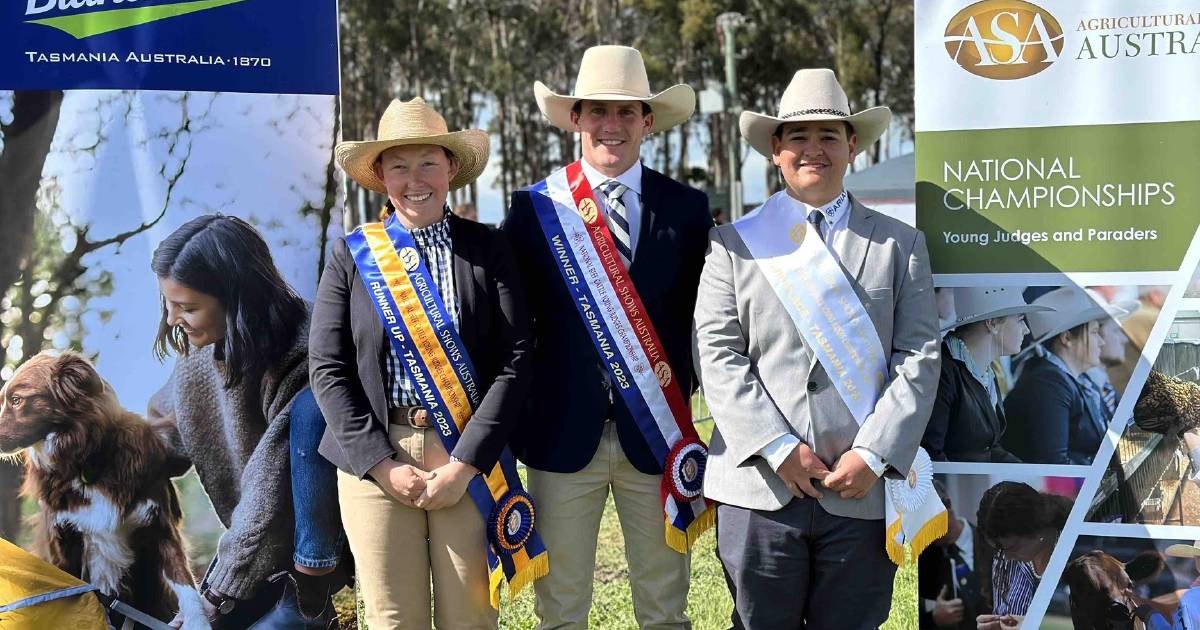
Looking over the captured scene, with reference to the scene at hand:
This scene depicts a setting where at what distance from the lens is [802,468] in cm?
288

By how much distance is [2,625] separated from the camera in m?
3.41

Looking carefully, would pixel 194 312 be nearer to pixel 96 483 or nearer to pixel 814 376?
pixel 96 483

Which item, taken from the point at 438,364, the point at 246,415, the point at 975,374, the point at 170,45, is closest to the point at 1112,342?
the point at 975,374

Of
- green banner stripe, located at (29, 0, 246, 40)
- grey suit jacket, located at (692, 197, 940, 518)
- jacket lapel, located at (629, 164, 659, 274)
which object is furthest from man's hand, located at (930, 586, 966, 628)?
green banner stripe, located at (29, 0, 246, 40)

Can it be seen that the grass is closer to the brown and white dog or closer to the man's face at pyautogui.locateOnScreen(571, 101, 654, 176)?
the brown and white dog

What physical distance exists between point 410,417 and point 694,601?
207 cm

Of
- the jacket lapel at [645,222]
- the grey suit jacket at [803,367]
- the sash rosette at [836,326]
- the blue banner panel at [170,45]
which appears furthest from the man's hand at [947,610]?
the blue banner panel at [170,45]

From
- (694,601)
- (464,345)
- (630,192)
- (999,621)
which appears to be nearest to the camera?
(464,345)

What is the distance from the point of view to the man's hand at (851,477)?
286 cm

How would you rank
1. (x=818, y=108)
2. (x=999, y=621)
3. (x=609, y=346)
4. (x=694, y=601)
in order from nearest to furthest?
(x=818, y=108)
(x=609, y=346)
(x=999, y=621)
(x=694, y=601)

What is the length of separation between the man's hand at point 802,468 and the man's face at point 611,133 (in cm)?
98

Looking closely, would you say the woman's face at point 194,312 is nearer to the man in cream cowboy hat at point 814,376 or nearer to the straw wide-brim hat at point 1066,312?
the man in cream cowboy hat at point 814,376

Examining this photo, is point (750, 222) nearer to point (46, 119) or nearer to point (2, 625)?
point (46, 119)

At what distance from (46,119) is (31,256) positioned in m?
0.40
